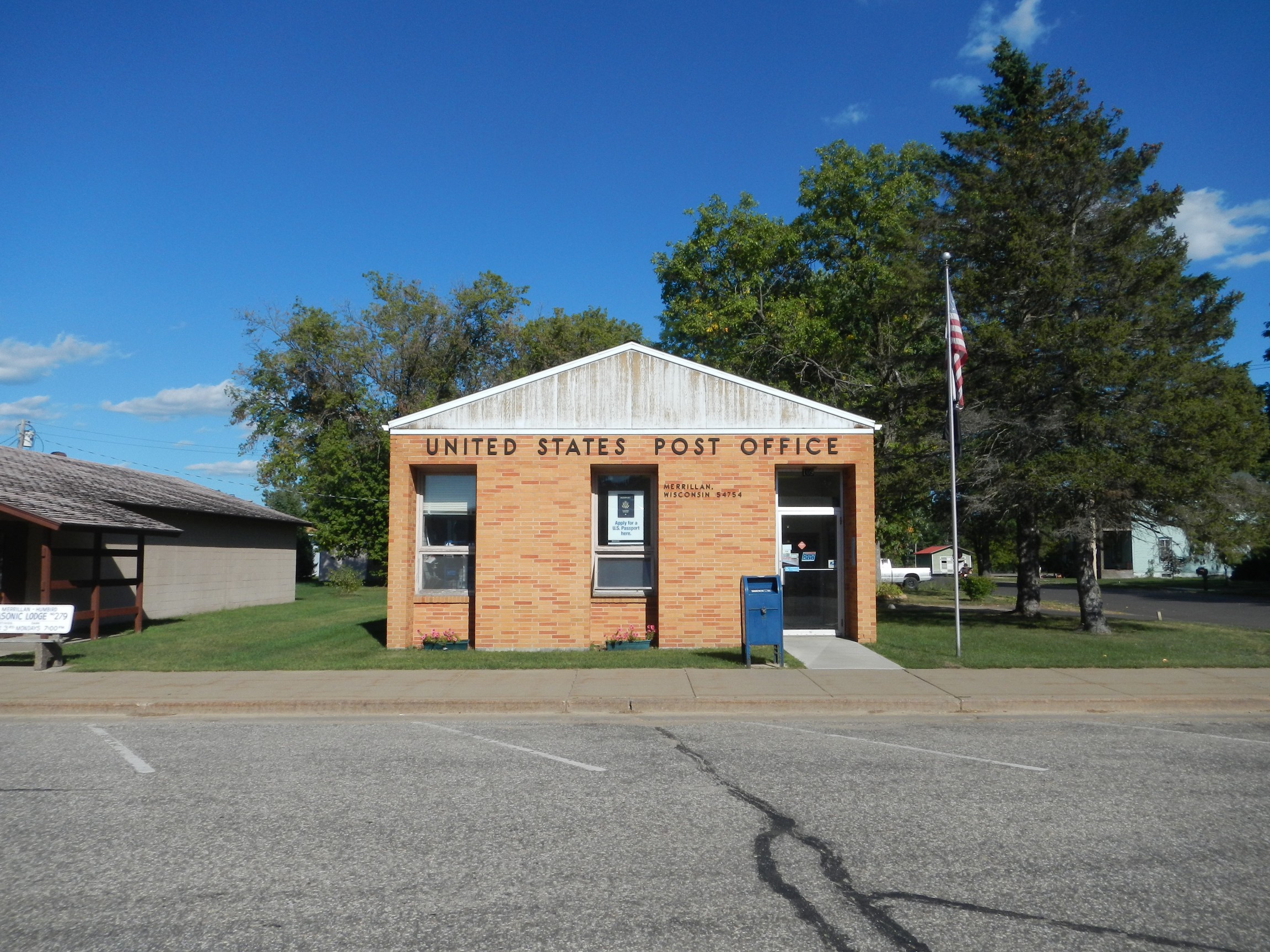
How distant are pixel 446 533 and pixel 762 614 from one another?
5.98 metres

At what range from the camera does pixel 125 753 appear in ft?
28.2

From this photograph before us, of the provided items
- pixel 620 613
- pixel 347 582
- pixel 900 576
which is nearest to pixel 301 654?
pixel 620 613

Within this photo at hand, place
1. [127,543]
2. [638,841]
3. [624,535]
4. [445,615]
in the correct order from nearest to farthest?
[638,841]
[445,615]
[624,535]
[127,543]

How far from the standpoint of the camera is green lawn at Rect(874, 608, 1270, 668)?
13.7 meters

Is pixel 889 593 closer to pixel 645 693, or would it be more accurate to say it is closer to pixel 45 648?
pixel 645 693

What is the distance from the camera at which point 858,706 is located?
10859 millimetres

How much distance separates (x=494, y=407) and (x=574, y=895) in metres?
11.4

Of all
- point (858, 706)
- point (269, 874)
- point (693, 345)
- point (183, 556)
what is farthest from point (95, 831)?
point (693, 345)

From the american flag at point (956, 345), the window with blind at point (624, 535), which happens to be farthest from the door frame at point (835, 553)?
the american flag at point (956, 345)

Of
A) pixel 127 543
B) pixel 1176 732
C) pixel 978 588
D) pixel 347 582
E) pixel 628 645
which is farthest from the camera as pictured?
pixel 347 582

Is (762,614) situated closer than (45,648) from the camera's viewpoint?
Yes

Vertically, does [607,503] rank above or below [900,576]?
above

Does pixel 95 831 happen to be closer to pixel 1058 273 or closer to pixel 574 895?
pixel 574 895

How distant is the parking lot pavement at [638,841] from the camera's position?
14.8 feet
